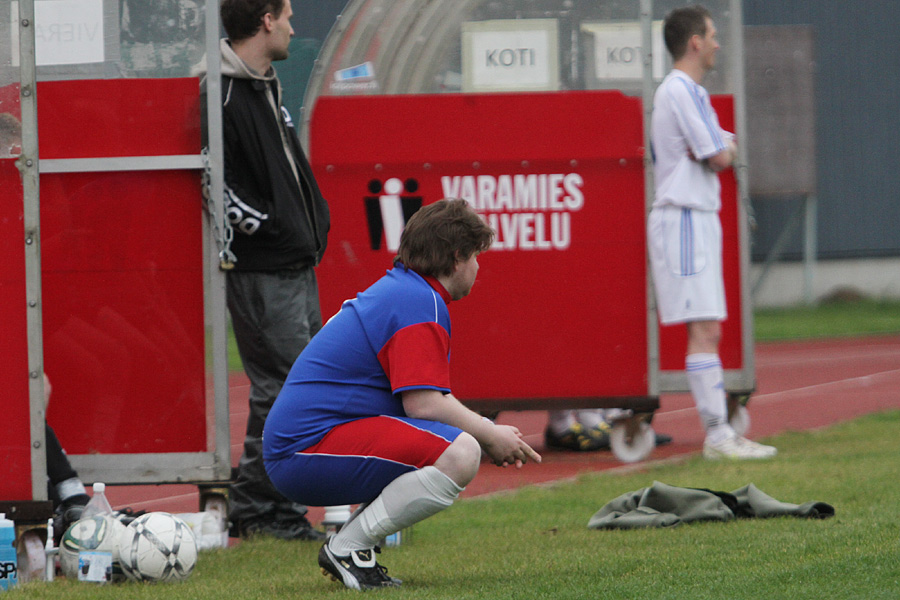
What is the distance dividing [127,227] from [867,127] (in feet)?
62.6

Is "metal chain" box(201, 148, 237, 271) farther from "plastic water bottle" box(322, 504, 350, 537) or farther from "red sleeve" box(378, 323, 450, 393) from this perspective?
"red sleeve" box(378, 323, 450, 393)

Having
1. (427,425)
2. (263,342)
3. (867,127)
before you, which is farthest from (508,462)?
(867,127)

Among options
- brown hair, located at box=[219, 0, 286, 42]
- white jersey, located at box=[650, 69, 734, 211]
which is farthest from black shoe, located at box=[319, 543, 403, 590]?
white jersey, located at box=[650, 69, 734, 211]

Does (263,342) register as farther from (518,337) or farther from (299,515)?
(518,337)

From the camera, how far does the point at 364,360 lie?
4.52 meters

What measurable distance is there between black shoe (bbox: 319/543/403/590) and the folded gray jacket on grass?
1.49m

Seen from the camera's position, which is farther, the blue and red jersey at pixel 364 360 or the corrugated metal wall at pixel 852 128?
the corrugated metal wall at pixel 852 128

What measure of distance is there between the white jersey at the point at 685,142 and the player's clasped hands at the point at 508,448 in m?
3.76

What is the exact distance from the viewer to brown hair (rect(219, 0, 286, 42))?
6.00m

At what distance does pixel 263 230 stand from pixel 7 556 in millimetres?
1740

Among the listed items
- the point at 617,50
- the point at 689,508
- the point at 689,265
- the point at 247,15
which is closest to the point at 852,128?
the point at 617,50

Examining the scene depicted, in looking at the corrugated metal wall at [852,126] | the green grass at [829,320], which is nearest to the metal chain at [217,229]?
the green grass at [829,320]

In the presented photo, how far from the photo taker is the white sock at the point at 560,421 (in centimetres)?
909

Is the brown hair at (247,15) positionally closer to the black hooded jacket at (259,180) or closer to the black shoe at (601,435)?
the black hooded jacket at (259,180)
